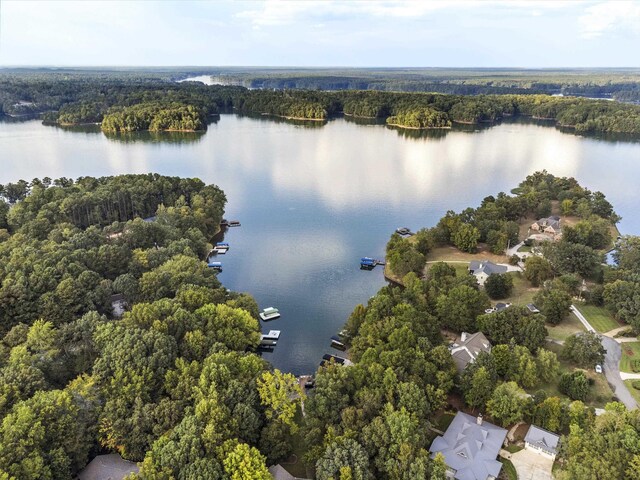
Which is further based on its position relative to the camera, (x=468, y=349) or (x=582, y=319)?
(x=582, y=319)

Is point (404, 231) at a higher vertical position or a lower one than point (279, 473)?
higher

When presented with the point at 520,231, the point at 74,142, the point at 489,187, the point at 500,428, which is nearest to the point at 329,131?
the point at 489,187

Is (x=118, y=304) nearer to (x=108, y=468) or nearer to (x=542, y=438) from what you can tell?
(x=108, y=468)

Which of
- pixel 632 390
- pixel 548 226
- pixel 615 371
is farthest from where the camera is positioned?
pixel 548 226

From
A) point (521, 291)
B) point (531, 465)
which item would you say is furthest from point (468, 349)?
point (521, 291)

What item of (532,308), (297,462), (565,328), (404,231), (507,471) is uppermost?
(404,231)

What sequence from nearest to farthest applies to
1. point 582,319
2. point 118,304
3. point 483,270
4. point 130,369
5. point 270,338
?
point 130,369, point 118,304, point 270,338, point 582,319, point 483,270

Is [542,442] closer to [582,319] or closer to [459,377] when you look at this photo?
[459,377]
